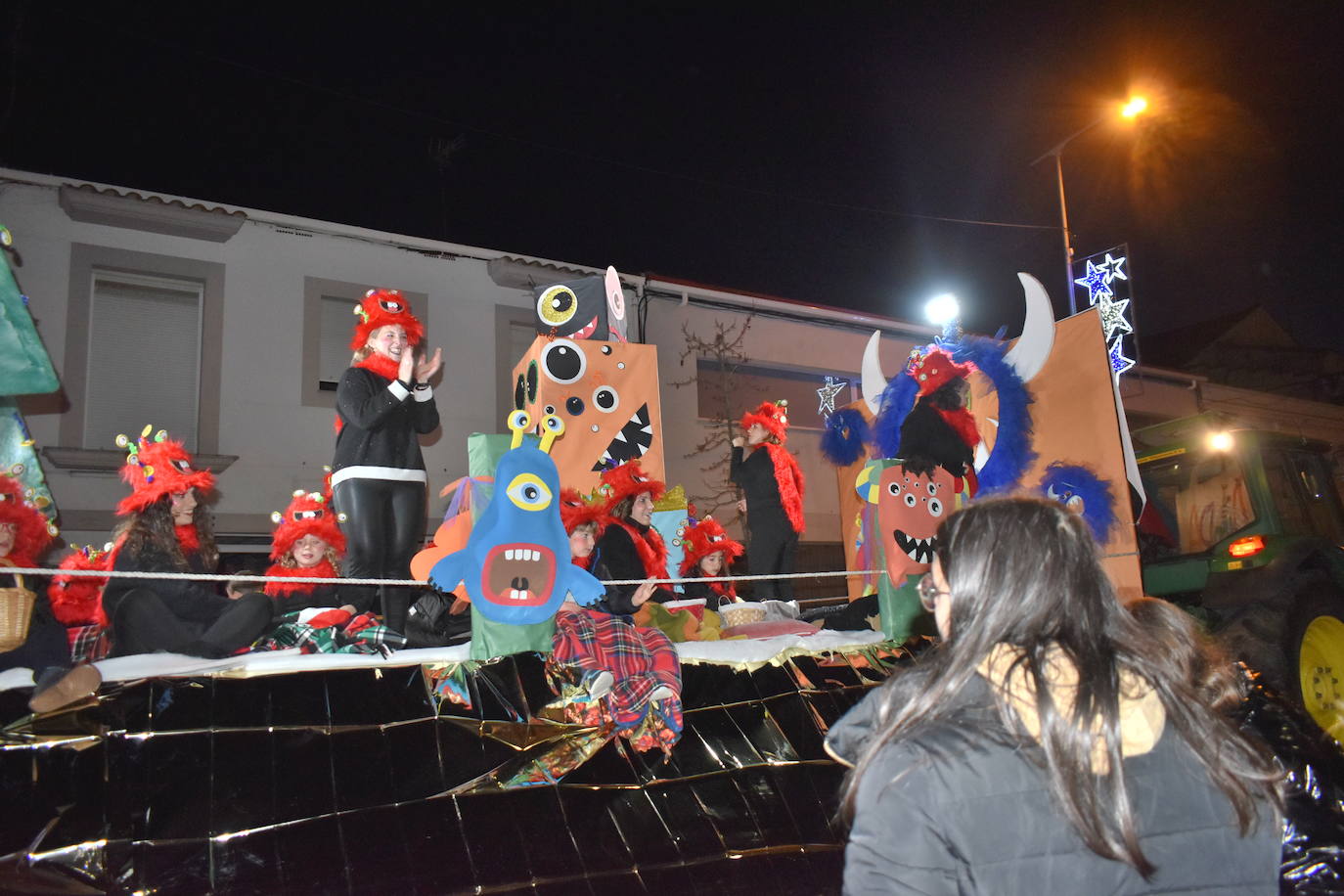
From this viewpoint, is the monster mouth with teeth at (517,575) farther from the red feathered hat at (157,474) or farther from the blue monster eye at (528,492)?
the red feathered hat at (157,474)

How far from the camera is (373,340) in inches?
184

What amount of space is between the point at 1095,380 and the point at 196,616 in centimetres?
460

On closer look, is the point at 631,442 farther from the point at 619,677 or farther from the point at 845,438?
the point at 619,677

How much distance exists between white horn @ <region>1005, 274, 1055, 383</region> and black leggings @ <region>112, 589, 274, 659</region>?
13.8 ft

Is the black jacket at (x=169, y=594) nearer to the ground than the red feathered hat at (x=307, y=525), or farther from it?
nearer to the ground

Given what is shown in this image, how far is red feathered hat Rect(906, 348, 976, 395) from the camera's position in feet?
16.1

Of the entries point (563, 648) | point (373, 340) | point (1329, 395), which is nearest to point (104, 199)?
point (373, 340)

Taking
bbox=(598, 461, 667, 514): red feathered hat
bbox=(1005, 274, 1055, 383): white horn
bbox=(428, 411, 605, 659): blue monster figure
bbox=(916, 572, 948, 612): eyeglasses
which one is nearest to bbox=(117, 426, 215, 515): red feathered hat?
bbox=(428, 411, 605, 659): blue monster figure

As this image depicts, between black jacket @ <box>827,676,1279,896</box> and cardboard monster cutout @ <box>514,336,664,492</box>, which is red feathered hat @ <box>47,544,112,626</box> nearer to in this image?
cardboard monster cutout @ <box>514,336,664,492</box>

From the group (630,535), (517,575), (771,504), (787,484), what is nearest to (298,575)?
(517,575)

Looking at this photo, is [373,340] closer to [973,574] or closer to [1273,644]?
[973,574]

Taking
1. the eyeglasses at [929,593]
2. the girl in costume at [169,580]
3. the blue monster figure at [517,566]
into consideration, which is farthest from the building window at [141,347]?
the eyeglasses at [929,593]

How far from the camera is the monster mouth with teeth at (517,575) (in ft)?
12.5

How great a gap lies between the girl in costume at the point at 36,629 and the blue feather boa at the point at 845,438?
13.1 ft
